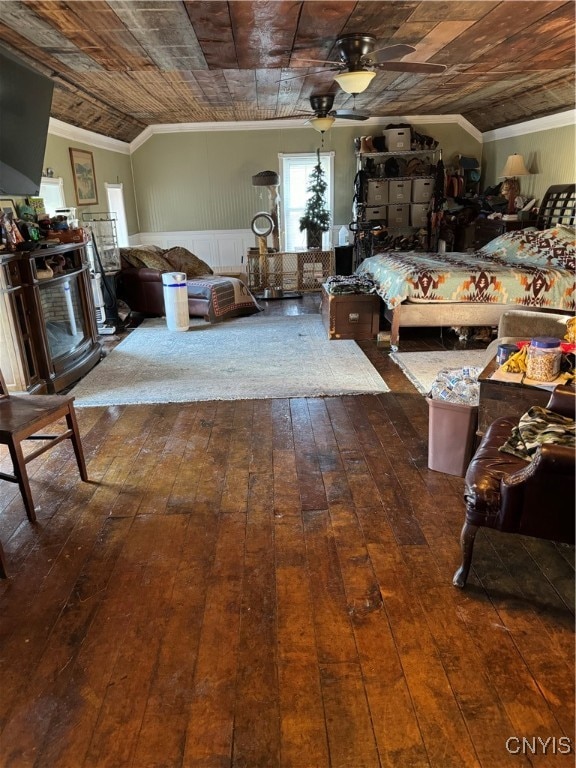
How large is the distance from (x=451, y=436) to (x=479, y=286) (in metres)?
2.64

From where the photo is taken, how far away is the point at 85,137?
635 cm

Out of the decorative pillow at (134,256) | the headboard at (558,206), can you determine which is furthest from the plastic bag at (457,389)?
the decorative pillow at (134,256)

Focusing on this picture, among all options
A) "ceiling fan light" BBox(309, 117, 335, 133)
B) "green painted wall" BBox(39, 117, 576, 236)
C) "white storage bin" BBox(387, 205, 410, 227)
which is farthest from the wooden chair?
"white storage bin" BBox(387, 205, 410, 227)

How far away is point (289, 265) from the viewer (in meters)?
8.39

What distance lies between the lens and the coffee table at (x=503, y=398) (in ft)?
7.57

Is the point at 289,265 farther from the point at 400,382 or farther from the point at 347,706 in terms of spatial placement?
the point at 347,706

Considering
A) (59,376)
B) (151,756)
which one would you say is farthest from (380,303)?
(151,756)

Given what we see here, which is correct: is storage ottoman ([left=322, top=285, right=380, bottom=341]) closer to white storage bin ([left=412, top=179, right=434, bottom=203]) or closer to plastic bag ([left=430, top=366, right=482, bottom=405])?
plastic bag ([left=430, top=366, right=482, bottom=405])

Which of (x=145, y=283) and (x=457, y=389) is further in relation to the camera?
(x=145, y=283)

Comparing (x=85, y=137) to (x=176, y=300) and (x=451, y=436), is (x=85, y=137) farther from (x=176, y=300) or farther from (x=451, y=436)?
(x=451, y=436)

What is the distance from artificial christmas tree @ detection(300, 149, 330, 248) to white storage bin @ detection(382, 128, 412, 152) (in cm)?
110

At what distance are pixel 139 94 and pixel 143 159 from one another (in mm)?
2866

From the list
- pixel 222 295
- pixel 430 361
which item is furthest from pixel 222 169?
pixel 430 361

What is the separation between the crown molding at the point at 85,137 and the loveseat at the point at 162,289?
4.48ft
